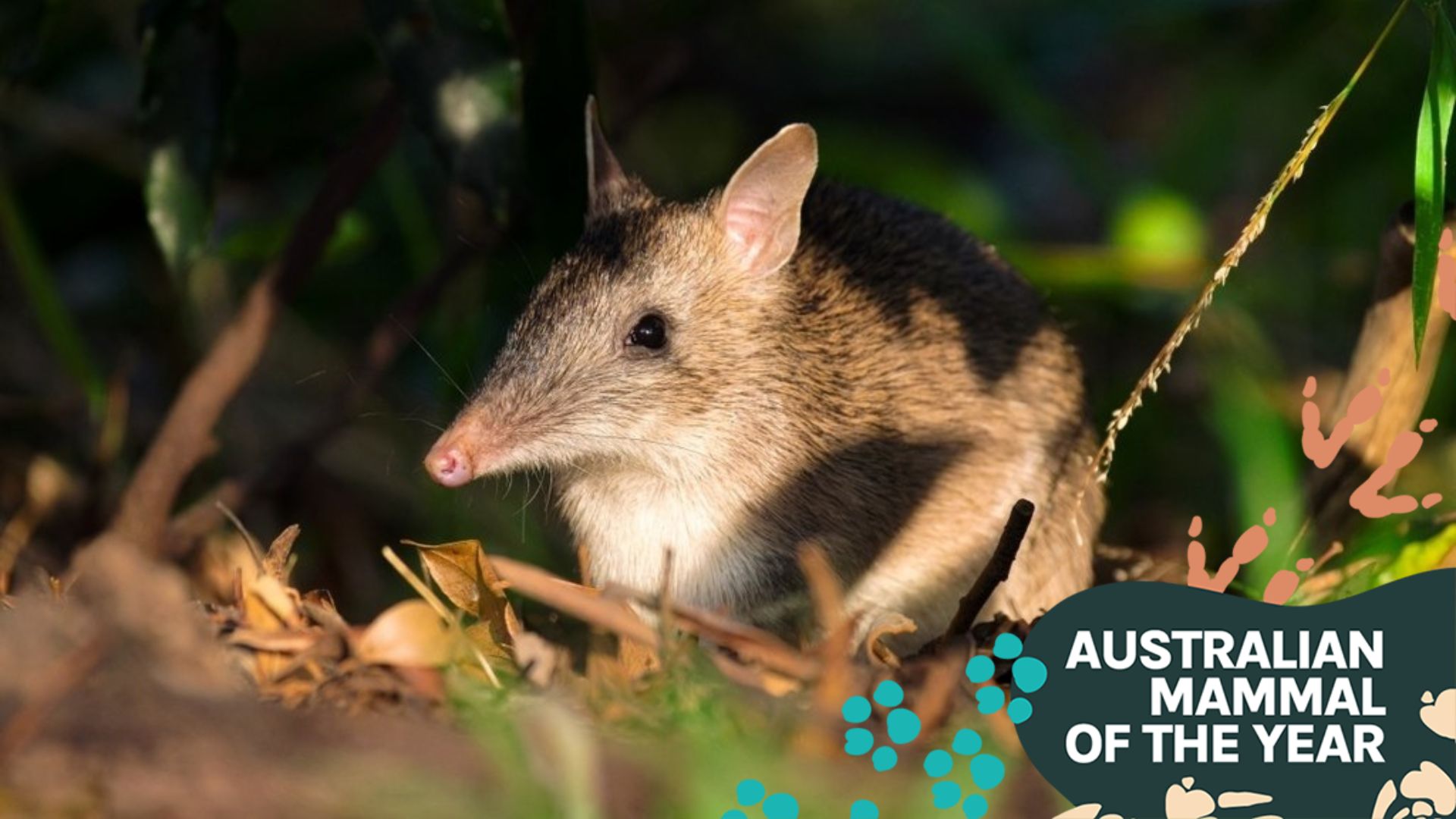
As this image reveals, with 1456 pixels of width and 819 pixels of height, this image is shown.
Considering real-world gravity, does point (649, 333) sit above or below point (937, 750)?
above

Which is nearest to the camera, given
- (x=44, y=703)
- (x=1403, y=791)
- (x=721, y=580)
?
(x=44, y=703)

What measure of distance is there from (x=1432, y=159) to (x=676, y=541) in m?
1.76

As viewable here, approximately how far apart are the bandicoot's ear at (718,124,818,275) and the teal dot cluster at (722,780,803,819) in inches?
66.1

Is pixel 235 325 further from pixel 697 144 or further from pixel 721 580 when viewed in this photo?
pixel 697 144

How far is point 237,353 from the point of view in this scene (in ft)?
15.0

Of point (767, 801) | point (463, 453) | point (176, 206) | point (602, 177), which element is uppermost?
point (602, 177)

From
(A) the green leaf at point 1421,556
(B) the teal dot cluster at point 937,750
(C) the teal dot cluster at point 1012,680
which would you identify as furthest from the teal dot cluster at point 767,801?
(A) the green leaf at point 1421,556

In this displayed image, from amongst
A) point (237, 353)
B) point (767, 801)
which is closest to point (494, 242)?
point (237, 353)

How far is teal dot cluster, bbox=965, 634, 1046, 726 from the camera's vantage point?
2.90 m

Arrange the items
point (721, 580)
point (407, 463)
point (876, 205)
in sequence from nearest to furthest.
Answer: point (721, 580)
point (876, 205)
point (407, 463)

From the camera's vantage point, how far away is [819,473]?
4031mm

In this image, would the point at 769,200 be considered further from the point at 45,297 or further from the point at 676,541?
the point at 45,297

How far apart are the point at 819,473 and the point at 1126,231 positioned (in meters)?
2.27

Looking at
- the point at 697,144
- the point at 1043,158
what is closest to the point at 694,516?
the point at 697,144
